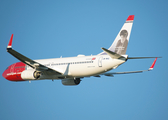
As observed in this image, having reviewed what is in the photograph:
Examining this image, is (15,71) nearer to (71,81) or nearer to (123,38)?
(71,81)

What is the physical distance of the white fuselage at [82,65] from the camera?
38.9m

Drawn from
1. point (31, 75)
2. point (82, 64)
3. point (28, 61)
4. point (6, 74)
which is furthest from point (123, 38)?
point (6, 74)

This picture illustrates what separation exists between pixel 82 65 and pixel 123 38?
6.87 metres

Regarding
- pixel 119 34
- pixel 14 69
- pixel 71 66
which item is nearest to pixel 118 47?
pixel 119 34

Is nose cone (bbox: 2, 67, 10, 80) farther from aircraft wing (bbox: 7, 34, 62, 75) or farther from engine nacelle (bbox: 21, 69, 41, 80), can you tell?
aircraft wing (bbox: 7, 34, 62, 75)

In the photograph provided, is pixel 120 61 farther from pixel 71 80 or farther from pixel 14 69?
pixel 14 69

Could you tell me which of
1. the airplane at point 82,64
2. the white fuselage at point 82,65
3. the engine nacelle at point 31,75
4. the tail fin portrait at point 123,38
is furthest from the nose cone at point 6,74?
the tail fin portrait at point 123,38

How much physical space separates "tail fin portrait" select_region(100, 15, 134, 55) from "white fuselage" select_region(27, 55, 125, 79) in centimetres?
198

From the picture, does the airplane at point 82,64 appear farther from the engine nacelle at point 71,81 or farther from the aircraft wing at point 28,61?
the engine nacelle at point 71,81

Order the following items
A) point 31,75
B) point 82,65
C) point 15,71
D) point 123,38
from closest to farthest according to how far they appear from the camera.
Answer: point 123,38
point 82,65
point 31,75
point 15,71

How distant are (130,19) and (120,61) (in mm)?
6674

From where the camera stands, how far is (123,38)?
39938 millimetres

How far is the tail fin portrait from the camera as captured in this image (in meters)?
39.5

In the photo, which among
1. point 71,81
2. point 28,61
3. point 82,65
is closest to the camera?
point 28,61
